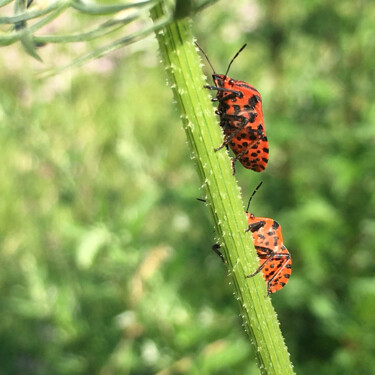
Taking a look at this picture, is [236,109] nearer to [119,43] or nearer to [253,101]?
[253,101]

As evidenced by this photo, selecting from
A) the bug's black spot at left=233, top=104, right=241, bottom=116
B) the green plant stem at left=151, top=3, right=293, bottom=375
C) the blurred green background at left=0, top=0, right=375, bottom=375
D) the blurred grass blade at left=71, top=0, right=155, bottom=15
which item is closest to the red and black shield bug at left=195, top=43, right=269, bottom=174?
the bug's black spot at left=233, top=104, right=241, bottom=116

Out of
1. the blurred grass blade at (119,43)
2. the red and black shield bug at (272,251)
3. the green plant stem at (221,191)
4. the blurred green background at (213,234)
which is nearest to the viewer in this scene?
the blurred grass blade at (119,43)

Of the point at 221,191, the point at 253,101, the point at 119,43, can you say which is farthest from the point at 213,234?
the point at 119,43

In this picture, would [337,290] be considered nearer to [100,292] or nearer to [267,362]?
[100,292]

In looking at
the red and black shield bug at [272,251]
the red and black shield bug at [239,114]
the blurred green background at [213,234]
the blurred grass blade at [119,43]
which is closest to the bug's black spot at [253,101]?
the red and black shield bug at [239,114]

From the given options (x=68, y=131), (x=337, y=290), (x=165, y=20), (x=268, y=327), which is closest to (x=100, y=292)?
(x=68, y=131)

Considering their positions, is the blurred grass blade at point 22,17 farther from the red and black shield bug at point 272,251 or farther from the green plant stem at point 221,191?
the red and black shield bug at point 272,251
